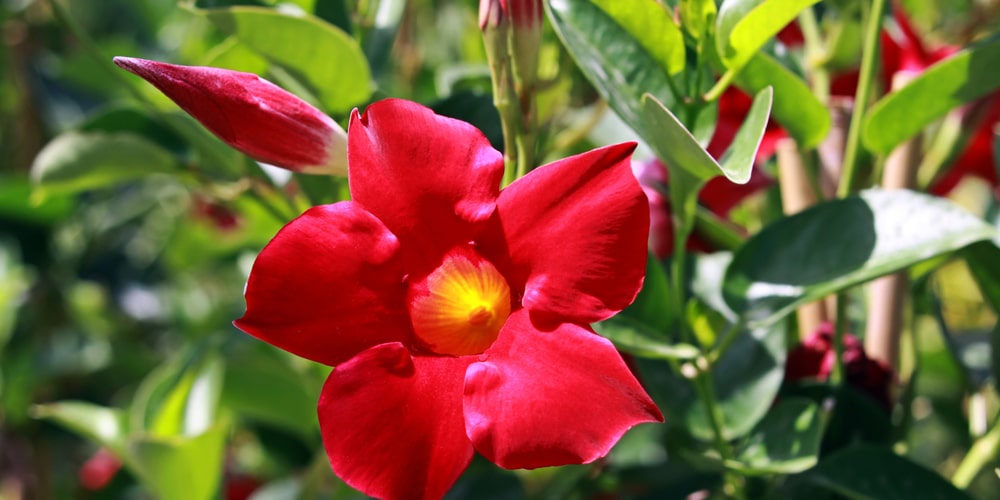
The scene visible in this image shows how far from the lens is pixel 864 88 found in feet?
1.93

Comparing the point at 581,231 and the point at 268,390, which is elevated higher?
the point at 581,231

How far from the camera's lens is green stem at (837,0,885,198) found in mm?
556

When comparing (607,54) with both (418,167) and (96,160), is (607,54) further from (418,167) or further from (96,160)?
(96,160)

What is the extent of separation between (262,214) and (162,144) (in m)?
0.12

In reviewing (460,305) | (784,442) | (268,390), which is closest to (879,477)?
(784,442)

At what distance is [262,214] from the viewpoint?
94cm

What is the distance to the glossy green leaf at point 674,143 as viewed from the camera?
0.44m

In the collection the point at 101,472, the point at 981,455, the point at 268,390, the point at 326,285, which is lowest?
the point at 101,472

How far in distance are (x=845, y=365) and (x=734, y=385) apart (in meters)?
0.08

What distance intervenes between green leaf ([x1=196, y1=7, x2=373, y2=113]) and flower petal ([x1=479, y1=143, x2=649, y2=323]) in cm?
20

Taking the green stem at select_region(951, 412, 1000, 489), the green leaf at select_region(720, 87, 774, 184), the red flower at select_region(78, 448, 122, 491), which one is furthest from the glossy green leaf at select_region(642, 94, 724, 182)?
the red flower at select_region(78, 448, 122, 491)

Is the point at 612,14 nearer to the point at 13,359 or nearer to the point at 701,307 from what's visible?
the point at 701,307

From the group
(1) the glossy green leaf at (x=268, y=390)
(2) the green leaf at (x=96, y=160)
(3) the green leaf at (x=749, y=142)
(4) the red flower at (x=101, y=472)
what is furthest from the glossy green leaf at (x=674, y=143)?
(4) the red flower at (x=101, y=472)

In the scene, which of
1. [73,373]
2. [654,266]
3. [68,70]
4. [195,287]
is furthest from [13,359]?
[654,266]
